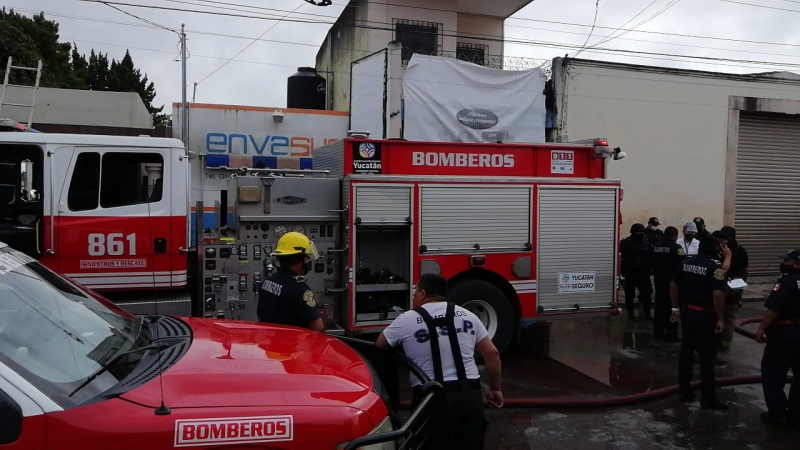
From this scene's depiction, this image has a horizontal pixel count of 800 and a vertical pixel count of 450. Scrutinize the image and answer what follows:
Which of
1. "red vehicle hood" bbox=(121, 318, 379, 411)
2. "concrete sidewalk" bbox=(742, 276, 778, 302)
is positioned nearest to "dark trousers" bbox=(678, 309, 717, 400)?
"red vehicle hood" bbox=(121, 318, 379, 411)

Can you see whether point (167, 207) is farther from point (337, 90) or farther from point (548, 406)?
point (337, 90)

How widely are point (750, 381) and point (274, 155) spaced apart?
9.88m

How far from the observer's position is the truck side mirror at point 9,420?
6.74ft

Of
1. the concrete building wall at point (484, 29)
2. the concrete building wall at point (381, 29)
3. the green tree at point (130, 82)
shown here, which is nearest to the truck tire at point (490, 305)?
the concrete building wall at point (381, 29)

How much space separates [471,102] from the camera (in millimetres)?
14375

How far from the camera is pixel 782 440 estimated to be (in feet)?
17.6

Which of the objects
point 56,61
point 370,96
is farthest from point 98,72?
point 370,96

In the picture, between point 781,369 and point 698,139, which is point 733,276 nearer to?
point 781,369

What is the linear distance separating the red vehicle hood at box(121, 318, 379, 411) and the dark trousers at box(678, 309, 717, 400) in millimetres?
4222

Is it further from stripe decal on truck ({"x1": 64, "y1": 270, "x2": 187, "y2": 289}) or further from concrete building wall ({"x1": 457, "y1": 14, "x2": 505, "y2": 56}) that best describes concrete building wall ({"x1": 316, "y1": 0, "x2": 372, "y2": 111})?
stripe decal on truck ({"x1": 64, "y1": 270, "x2": 187, "y2": 289})

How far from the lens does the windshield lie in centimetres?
234

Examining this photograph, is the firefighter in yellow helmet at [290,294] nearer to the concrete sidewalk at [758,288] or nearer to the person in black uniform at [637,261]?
the person in black uniform at [637,261]

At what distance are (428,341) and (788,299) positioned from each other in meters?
3.81

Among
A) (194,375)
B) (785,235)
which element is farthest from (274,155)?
(785,235)
